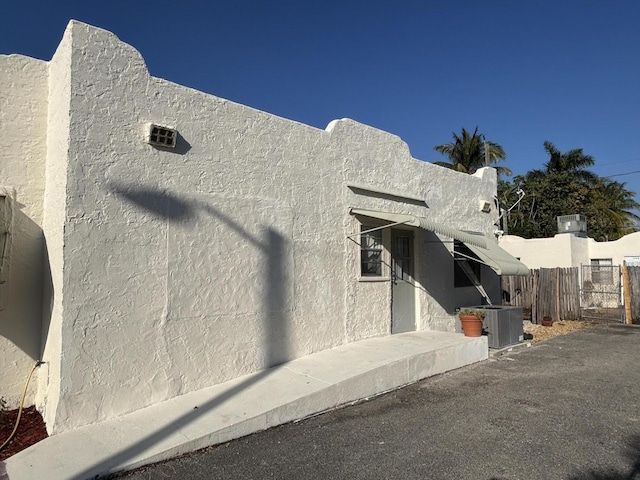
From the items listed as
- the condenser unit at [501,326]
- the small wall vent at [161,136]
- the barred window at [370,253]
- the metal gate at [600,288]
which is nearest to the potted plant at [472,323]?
the condenser unit at [501,326]

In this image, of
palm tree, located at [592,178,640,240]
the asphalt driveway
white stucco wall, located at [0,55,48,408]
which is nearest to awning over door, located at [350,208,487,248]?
the asphalt driveway

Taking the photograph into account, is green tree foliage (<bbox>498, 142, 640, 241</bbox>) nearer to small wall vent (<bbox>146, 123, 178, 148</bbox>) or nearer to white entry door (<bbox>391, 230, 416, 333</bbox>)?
white entry door (<bbox>391, 230, 416, 333</bbox>)

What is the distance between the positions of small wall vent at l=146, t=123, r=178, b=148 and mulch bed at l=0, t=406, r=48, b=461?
3440 mm

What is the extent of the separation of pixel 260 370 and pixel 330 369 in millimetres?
1004

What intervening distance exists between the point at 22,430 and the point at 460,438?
4712 millimetres

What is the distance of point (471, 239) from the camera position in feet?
28.8

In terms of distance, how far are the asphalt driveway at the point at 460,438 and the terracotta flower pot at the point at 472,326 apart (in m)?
1.48

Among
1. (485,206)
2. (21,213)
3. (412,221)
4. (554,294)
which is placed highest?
(485,206)

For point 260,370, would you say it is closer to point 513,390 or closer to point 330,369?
point 330,369

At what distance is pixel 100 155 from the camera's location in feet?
16.8

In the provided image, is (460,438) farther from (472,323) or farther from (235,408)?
(472,323)

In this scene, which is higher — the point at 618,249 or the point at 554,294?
the point at 618,249

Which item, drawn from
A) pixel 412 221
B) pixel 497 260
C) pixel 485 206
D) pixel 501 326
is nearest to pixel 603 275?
pixel 485 206

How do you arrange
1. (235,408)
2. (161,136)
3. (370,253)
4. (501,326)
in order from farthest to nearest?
(501,326) → (370,253) → (161,136) → (235,408)
